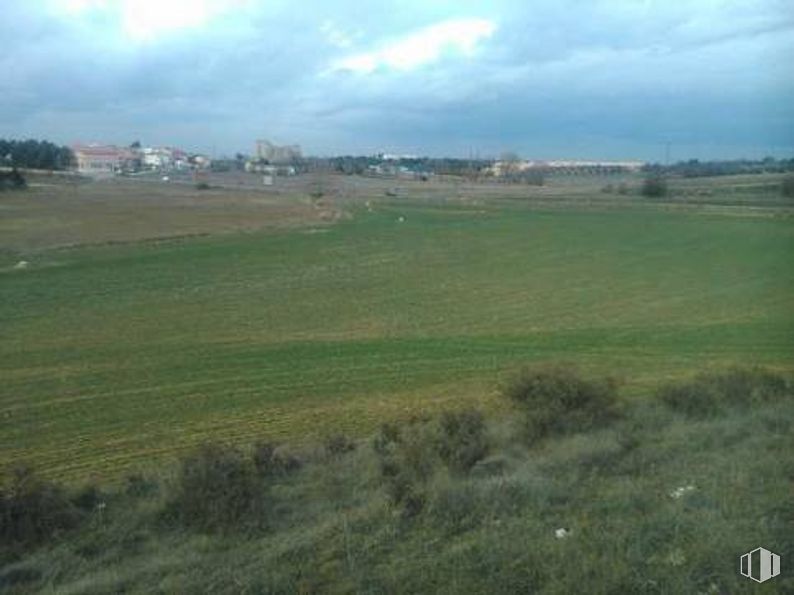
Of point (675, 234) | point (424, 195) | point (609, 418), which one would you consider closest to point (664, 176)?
point (424, 195)

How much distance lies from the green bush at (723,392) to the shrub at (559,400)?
958 mm

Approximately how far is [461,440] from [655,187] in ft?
314

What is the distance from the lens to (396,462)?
984 centimetres

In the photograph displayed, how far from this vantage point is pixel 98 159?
473 feet

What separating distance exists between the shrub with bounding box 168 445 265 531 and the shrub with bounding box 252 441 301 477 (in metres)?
1.51

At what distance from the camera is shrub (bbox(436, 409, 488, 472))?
1017 cm

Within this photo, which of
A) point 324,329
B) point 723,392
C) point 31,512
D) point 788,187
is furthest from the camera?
point 788,187

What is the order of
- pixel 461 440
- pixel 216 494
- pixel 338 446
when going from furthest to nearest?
pixel 338 446
pixel 461 440
pixel 216 494

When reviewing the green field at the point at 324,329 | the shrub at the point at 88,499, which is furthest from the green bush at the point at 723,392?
the shrub at the point at 88,499

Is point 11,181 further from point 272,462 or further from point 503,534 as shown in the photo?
point 503,534

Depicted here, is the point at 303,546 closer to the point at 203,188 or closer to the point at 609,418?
the point at 609,418

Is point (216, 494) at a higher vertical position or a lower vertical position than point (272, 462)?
higher

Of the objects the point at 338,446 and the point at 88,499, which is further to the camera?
the point at 338,446

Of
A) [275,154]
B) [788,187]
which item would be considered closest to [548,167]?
[275,154]
